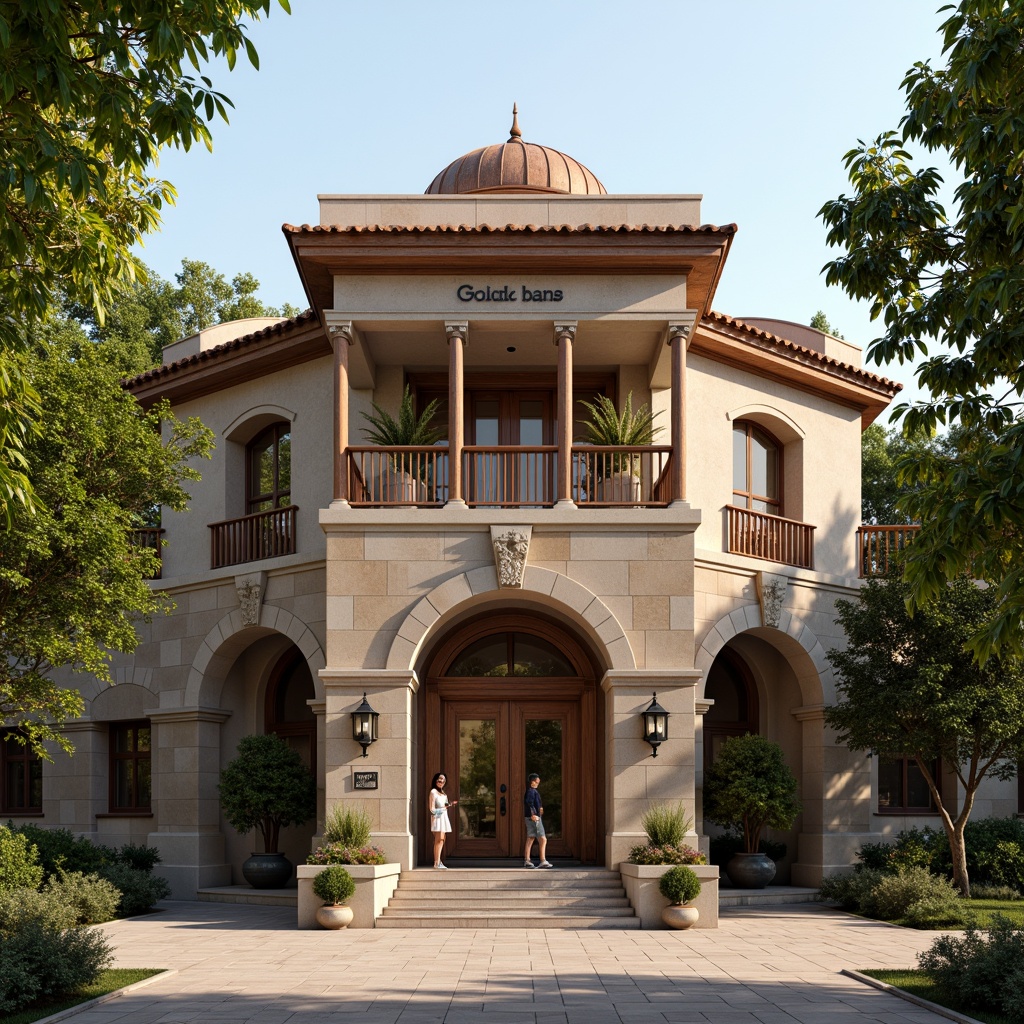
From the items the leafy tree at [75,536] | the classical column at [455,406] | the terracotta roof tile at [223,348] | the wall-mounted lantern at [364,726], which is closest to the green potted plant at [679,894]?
the wall-mounted lantern at [364,726]

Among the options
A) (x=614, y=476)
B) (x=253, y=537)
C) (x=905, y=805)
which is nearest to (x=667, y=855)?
(x=614, y=476)

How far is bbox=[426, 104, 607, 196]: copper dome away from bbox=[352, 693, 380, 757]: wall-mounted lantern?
10747mm

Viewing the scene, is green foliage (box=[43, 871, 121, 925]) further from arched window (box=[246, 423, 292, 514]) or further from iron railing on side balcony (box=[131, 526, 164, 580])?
arched window (box=[246, 423, 292, 514])

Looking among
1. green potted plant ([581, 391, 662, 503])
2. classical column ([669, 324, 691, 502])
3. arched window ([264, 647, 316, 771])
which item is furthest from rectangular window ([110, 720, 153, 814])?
classical column ([669, 324, 691, 502])

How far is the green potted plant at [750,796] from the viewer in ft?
65.9

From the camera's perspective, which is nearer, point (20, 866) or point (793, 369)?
point (20, 866)

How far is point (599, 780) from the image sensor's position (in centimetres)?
2050

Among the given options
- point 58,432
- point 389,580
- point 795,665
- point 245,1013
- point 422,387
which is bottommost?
point 245,1013

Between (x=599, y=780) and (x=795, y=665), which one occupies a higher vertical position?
(x=795, y=665)

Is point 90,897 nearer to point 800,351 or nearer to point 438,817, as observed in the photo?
point 438,817

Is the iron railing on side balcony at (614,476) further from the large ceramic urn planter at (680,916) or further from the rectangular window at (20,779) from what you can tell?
the rectangular window at (20,779)

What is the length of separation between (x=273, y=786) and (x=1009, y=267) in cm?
1489

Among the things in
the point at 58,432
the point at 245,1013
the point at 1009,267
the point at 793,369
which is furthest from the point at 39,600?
the point at 793,369

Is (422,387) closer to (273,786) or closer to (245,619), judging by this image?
(245,619)
